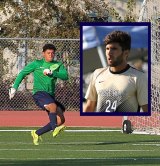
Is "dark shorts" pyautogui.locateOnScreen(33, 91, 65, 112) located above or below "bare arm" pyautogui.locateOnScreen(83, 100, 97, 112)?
above

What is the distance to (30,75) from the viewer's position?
28141 millimetres

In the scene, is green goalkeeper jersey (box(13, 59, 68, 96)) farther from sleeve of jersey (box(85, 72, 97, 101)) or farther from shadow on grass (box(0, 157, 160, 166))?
shadow on grass (box(0, 157, 160, 166))

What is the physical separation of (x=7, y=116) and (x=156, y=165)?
546 inches

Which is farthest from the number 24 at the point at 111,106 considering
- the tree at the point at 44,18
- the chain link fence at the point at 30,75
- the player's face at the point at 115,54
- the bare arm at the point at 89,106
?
the tree at the point at 44,18

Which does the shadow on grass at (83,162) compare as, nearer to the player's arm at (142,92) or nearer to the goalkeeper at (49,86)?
the player's arm at (142,92)

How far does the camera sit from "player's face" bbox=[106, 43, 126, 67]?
16.2m

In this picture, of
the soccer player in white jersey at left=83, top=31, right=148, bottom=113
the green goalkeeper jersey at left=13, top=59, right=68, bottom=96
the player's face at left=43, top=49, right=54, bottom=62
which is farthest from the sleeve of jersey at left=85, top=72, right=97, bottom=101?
the player's face at left=43, top=49, right=54, bottom=62

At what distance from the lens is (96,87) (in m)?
16.4

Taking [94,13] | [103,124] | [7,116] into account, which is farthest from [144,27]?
[94,13]

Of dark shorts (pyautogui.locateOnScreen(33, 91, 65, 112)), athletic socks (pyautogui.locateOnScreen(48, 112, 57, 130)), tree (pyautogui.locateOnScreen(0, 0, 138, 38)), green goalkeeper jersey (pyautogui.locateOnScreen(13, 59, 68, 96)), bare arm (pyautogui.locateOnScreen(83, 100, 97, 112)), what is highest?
tree (pyautogui.locateOnScreen(0, 0, 138, 38))

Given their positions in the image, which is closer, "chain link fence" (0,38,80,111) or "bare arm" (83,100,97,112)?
"bare arm" (83,100,97,112)

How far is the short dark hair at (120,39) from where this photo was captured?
16.4m

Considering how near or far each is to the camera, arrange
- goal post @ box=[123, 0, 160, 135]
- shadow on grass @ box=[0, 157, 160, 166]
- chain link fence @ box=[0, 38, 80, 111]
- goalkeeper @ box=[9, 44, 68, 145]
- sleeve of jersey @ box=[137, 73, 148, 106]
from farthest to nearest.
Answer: chain link fence @ box=[0, 38, 80, 111] < goal post @ box=[123, 0, 160, 135] < goalkeeper @ box=[9, 44, 68, 145] < sleeve of jersey @ box=[137, 73, 148, 106] < shadow on grass @ box=[0, 157, 160, 166]

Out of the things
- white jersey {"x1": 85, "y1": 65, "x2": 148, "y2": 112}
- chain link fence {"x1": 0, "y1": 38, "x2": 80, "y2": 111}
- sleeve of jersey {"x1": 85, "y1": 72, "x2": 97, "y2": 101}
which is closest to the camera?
white jersey {"x1": 85, "y1": 65, "x2": 148, "y2": 112}
